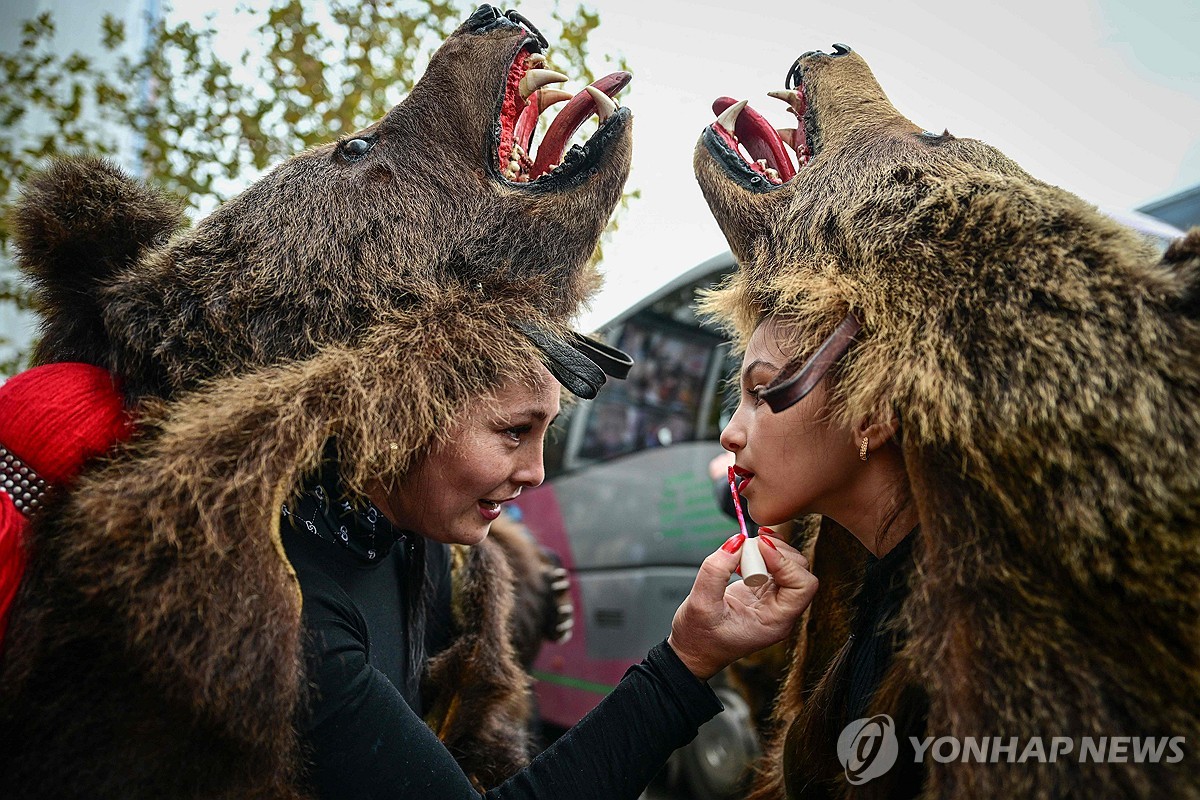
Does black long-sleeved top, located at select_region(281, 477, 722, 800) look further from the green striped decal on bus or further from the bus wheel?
the green striped decal on bus

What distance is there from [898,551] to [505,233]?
108 centimetres

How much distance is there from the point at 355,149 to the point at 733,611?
1.38 metres

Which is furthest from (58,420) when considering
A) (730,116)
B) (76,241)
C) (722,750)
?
(722,750)

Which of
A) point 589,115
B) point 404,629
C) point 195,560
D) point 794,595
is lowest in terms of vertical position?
point 404,629

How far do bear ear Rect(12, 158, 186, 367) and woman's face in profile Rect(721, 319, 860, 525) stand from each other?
4.53 ft

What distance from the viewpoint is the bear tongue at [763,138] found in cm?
194

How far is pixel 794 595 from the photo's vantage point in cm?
172

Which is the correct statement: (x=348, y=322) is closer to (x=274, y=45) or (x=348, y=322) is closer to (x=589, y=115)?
(x=589, y=115)

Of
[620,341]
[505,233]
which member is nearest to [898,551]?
[505,233]

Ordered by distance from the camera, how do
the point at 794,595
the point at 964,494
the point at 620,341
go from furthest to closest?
the point at 620,341 < the point at 794,595 < the point at 964,494

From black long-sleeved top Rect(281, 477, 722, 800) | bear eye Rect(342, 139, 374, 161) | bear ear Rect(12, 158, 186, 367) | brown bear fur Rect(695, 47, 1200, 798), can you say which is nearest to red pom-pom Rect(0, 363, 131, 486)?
bear ear Rect(12, 158, 186, 367)

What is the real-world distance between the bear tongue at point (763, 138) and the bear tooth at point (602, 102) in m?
0.26

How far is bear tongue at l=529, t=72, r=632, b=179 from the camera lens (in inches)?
79.0

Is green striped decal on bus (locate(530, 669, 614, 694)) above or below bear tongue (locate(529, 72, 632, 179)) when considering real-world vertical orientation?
below
